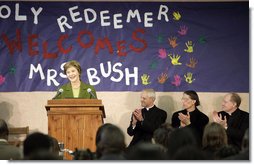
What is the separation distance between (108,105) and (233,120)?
6.71 ft


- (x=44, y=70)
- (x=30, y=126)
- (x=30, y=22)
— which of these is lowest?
(x=30, y=126)

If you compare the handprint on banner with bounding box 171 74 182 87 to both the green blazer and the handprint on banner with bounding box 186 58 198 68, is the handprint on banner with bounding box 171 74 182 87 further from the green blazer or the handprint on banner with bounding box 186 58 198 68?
the green blazer

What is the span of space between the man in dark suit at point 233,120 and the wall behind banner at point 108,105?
0.87 metres

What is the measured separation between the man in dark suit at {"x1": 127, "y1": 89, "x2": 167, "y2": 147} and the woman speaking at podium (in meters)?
0.62

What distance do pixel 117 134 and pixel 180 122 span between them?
406 cm

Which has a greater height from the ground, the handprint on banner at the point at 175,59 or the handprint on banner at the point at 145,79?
the handprint on banner at the point at 175,59

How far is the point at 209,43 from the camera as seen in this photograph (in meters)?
10.4

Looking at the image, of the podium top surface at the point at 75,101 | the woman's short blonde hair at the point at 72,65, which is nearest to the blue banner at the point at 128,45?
the woman's short blonde hair at the point at 72,65

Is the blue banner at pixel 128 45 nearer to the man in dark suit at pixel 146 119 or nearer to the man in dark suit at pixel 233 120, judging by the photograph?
the man in dark suit at pixel 146 119

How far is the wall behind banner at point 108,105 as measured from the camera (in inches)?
404

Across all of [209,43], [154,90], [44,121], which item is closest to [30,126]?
[44,121]

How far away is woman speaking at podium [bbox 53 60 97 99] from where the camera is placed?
9188 millimetres

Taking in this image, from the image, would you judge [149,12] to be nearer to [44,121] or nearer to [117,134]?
[44,121]

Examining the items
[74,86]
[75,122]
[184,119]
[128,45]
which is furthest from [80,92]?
[128,45]
